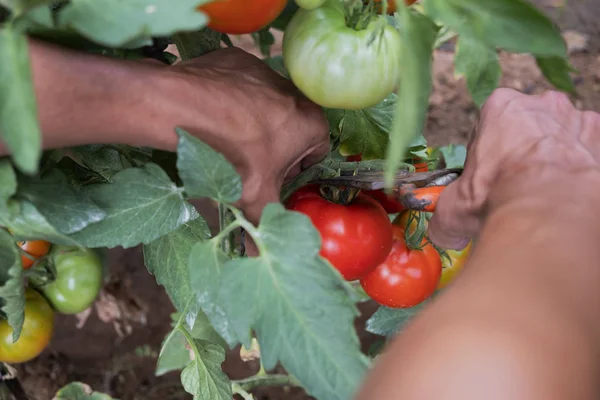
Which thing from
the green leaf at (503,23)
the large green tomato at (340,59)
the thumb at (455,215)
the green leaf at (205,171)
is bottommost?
the thumb at (455,215)

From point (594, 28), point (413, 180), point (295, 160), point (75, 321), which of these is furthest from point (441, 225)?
point (594, 28)

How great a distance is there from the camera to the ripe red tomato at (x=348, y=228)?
68 cm

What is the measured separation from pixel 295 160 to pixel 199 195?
5.1 inches

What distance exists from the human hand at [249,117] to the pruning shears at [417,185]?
73 mm

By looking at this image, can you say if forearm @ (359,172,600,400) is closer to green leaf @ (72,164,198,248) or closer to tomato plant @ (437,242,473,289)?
green leaf @ (72,164,198,248)

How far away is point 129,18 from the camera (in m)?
0.37

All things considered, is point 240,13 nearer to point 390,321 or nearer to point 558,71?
point 558,71

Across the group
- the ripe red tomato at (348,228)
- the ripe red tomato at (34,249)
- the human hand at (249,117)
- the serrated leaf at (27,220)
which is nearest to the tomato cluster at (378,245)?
the ripe red tomato at (348,228)

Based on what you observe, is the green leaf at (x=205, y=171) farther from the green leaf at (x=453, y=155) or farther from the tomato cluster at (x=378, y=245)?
the green leaf at (x=453, y=155)

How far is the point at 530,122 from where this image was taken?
1.89 feet

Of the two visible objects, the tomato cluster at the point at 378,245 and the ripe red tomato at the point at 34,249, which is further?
the ripe red tomato at the point at 34,249

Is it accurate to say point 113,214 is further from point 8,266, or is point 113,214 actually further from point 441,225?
point 441,225

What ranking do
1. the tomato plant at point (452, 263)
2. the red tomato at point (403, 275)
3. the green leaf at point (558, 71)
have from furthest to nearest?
the tomato plant at point (452, 263), the red tomato at point (403, 275), the green leaf at point (558, 71)

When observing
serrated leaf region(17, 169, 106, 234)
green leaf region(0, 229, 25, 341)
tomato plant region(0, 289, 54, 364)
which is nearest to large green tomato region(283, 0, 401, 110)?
serrated leaf region(17, 169, 106, 234)
